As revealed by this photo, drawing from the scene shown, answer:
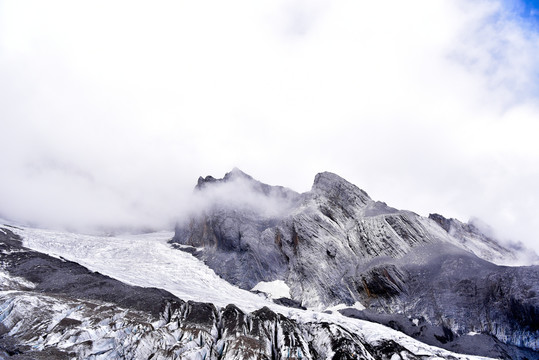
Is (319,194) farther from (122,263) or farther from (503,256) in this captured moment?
(503,256)

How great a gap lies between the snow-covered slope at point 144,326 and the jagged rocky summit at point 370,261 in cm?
1364

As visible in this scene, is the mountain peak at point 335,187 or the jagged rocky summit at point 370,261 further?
the mountain peak at point 335,187

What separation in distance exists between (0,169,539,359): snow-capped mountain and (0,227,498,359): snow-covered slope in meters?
0.25

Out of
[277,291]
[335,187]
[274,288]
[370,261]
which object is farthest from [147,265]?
[335,187]

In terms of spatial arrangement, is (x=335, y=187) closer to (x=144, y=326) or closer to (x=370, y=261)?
(x=370, y=261)

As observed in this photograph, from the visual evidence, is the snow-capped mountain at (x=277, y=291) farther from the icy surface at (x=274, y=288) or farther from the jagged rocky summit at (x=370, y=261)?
the icy surface at (x=274, y=288)

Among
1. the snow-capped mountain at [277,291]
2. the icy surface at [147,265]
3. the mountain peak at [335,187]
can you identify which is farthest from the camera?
the mountain peak at [335,187]

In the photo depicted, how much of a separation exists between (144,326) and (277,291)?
47.1 meters

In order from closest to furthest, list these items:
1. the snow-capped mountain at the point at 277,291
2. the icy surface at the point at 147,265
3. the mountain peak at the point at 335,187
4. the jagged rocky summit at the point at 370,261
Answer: the snow-capped mountain at the point at 277,291 < the jagged rocky summit at the point at 370,261 < the icy surface at the point at 147,265 < the mountain peak at the point at 335,187

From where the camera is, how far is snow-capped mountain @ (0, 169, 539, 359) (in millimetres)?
54562

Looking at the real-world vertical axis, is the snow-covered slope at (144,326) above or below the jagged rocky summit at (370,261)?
below

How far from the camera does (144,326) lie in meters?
55.3

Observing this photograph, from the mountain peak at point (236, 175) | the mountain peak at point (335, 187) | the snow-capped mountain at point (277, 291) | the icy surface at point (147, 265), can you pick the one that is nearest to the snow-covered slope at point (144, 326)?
the snow-capped mountain at point (277, 291)

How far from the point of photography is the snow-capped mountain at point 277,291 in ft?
179
